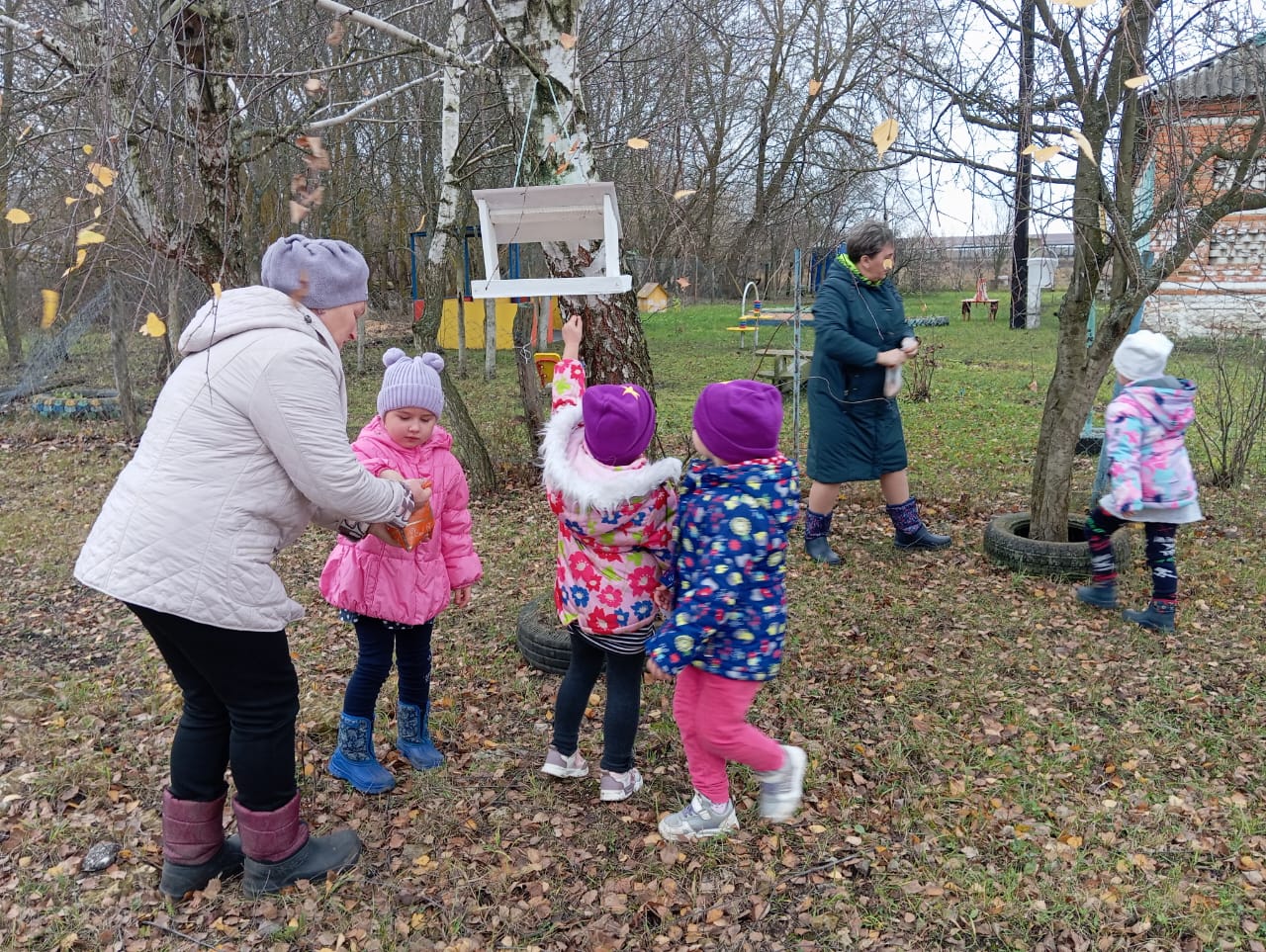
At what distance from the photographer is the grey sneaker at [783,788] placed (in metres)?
2.75

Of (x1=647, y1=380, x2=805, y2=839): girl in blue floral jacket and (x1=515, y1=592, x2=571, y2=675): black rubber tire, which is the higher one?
(x1=647, y1=380, x2=805, y2=839): girl in blue floral jacket

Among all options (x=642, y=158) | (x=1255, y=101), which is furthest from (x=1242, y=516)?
(x=642, y=158)

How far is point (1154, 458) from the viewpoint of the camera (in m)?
3.92

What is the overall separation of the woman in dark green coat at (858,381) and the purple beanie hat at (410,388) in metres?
2.54

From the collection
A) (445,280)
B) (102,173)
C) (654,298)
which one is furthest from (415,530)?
(445,280)

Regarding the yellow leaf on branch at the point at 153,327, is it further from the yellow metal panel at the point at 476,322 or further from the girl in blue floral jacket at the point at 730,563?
the yellow metal panel at the point at 476,322

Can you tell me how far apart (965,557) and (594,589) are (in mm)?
3092

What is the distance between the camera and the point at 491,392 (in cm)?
1177

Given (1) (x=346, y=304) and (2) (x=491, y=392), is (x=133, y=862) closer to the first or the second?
(1) (x=346, y=304)

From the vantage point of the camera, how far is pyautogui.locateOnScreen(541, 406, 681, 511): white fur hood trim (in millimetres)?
2498

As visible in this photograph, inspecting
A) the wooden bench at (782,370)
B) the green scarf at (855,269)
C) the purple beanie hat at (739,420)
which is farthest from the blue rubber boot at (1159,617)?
the wooden bench at (782,370)

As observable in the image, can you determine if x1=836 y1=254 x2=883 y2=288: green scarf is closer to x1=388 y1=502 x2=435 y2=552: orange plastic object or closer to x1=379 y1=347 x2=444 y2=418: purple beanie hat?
x1=379 y1=347 x2=444 y2=418: purple beanie hat

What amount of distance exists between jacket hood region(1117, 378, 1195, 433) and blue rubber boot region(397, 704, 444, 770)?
3310 mm

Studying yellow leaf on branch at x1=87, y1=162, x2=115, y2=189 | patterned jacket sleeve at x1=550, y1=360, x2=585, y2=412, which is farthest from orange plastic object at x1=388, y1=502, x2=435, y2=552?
yellow leaf on branch at x1=87, y1=162, x2=115, y2=189
